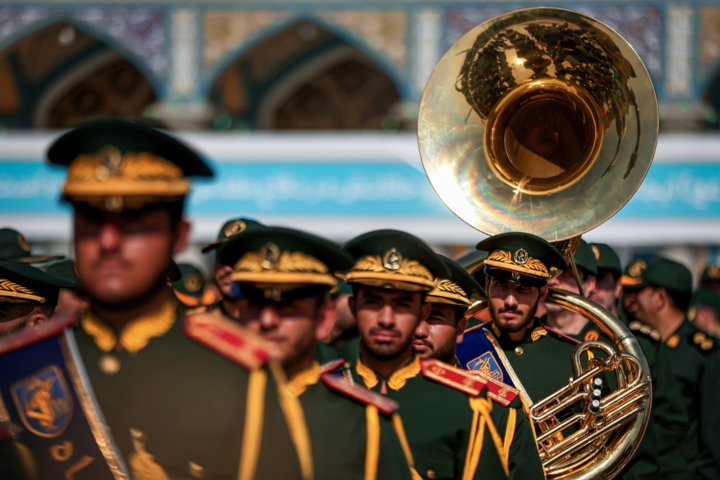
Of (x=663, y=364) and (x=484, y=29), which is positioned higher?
(x=484, y=29)

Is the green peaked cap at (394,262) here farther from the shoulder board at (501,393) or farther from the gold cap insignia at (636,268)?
the gold cap insignia at (636,268)

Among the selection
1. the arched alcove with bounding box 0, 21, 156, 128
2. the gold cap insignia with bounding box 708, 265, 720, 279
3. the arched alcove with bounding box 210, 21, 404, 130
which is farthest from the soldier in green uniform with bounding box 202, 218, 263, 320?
the arched alcove with bounding box 0, 21, 156, 128

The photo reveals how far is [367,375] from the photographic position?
2.44 metres

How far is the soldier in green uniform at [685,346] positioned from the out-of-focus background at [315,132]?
5.69 metres

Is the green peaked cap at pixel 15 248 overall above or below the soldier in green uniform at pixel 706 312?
above

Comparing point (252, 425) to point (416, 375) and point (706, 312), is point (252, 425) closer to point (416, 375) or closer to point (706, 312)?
point (416, 375)

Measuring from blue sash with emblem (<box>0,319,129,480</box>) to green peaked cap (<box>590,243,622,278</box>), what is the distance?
3.36m

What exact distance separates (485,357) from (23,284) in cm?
176

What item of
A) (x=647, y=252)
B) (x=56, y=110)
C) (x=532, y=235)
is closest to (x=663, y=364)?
(x=532, y=235)

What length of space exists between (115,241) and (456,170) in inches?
80.4

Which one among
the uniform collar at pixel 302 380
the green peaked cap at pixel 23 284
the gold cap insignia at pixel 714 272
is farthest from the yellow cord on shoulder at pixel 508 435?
the gold cap insignia at pixel 714 272

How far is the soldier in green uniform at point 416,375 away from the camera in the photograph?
2236 millimetres

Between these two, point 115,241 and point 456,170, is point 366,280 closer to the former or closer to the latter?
point 115,241

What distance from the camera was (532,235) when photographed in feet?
10.00
